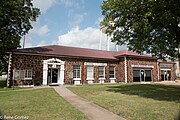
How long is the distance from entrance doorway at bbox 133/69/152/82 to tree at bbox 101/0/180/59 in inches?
690

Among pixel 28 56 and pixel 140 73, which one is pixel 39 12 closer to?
pixel 28 56

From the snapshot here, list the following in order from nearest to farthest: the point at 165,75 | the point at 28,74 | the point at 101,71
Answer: the point at 28,74 → the point at 101,71 → the point at 165,75

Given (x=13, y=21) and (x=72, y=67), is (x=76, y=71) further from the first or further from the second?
(x=13, y=21)

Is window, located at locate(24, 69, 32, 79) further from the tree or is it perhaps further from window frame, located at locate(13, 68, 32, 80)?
the tree

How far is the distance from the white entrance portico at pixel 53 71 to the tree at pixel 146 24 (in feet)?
38.1

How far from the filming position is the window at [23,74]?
78.2 feet

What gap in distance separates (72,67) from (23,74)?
6871mm

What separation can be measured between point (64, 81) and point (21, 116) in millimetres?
19131

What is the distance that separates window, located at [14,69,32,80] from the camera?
23.8 meters

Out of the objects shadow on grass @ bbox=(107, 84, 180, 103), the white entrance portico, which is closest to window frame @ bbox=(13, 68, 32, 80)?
the white entrance portico

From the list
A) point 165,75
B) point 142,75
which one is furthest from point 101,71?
point 165,75

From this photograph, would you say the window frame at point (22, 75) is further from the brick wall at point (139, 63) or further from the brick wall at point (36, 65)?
the brick wall at point (139, 63)

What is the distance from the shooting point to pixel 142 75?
3453 cm

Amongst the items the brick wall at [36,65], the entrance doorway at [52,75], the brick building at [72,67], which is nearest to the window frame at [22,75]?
the brick building at [72,67]
